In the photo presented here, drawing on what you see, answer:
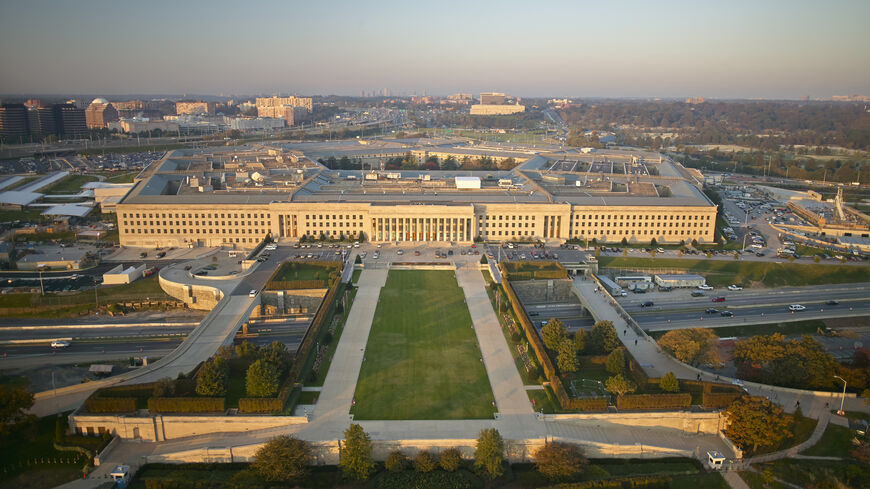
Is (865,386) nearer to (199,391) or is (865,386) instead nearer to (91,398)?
(199,391)

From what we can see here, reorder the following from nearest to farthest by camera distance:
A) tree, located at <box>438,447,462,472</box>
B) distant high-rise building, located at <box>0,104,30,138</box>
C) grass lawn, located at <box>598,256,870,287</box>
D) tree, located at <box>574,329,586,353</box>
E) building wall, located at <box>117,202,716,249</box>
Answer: tree, located at <box>438,447,462,472</box> < tree, located at <box>574,329,586,353</box> < grass lawn, located at <box>598,256,870,287</box> < building wall, located at <box>117,202,716,249</box> < distant high-rise building, located at <box>0,104,30,138</box>

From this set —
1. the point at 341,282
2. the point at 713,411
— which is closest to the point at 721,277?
the point at 713,411

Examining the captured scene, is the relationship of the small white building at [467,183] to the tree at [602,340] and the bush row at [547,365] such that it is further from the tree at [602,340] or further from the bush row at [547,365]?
the tree at [602,340]

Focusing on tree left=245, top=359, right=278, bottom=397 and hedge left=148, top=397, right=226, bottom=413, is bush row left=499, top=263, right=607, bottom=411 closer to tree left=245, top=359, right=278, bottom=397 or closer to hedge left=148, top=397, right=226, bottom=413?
tree left=245, top=359, right=278, bottom=397

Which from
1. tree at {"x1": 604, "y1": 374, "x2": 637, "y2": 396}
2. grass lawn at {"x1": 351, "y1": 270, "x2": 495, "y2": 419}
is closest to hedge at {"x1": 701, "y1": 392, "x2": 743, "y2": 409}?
tree at {"x1": 604, "y1": 374, "x2": 637, "y2": 396}

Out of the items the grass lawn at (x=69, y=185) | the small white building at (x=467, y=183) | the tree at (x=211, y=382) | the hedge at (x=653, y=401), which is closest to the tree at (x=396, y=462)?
the tree at (x=211, y=382)

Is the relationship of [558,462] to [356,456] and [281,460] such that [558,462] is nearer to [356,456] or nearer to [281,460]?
[356,456]
